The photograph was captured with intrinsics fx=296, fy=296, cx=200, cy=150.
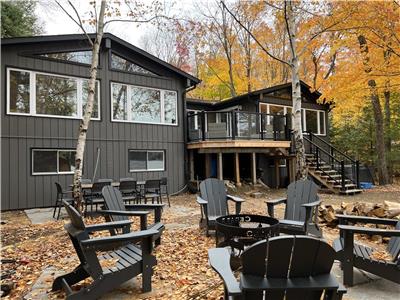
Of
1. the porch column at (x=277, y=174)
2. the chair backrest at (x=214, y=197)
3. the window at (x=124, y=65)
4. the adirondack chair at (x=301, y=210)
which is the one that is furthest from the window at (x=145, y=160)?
the adirondack chair at (x=301, y=210)

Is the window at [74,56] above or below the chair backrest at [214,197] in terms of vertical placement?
above

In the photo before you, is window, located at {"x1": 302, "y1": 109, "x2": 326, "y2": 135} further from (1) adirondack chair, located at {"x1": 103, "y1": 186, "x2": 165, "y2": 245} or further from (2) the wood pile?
(1) adirondack chair, located at {"x1": 103, "y1": 186, "x2": 165, "y2": 245}

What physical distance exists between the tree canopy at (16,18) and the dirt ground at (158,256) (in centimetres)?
979

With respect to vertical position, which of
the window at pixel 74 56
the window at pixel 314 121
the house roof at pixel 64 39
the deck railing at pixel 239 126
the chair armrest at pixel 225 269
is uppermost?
the house roof at pixel 64 39

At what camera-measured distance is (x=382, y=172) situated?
13.9 meters

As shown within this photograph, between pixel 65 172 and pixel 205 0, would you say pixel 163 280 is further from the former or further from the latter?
pixel 205 0

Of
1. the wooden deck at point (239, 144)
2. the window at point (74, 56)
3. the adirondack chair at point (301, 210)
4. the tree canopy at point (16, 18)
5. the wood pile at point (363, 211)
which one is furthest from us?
the tree canopy at point (16, 18)

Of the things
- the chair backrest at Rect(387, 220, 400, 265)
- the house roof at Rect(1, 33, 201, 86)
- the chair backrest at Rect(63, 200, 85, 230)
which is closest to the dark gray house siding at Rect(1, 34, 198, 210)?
the house roof at Rect(1, 33, 201, 86)

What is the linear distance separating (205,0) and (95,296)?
18258mm

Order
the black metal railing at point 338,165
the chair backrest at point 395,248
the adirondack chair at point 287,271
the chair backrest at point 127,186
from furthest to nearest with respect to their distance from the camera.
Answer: the black metal railing at point 338,165
the chair backrest at point 127,186
the chair backrest at point 395,248
the adirondack chair at point 287,271

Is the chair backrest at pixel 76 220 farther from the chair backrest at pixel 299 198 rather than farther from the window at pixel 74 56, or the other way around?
the window at pixel 74 56

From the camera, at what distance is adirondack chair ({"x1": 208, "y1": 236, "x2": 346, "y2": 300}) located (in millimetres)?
1767

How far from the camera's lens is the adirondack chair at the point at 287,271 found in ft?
5.80

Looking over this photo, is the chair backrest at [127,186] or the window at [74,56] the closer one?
the chair backrest at [127,186]
